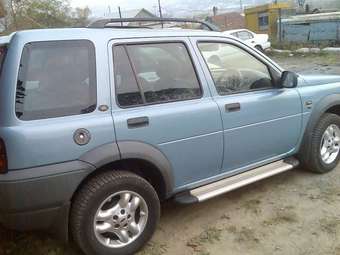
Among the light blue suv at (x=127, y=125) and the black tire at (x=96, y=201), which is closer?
the light blue suv at (x=127, y=125)

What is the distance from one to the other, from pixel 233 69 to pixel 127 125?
1.40m

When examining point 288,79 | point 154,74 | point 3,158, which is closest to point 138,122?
point 154,74

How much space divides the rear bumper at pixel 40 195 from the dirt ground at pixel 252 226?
612 mm

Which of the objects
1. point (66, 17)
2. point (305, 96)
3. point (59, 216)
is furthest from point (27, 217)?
point (66, 17)

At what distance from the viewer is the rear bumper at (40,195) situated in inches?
115

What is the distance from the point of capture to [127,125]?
10.9ft

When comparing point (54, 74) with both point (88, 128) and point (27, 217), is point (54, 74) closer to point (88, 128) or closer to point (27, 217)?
point (88, 128)

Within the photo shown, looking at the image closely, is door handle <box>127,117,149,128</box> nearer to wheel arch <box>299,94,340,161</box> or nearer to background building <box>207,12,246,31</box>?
wheel arch <box>299,94,340,161</box>

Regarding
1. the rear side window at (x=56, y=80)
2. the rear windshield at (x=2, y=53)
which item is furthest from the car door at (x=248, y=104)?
the rear windshield at (x=2, y=53)

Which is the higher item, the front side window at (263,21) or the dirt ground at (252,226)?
the dirt ground at (252,226)

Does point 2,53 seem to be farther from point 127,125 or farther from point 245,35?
point 245,35

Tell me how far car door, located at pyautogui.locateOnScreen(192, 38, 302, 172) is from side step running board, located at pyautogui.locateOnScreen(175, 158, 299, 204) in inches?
3.4

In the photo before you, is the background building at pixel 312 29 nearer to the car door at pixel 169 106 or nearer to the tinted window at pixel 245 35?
the tinted window at pixel 245 35

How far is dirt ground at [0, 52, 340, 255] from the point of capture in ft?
11.9
